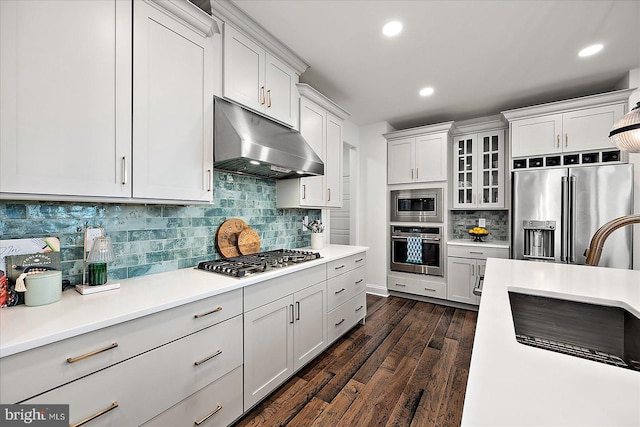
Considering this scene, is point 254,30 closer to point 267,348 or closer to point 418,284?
point 267,348

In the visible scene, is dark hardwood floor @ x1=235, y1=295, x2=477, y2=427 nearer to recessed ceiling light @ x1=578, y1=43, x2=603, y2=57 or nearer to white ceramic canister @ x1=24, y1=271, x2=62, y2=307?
white ceramic canister @ x1=24, y1=271, x2=62, y2=307

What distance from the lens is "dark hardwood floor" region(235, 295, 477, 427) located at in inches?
66.8

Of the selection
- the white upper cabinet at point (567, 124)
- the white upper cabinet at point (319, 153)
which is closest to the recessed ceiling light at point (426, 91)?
the white upper cabinet at point (319, 153)

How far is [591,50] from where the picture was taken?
7.75 feet

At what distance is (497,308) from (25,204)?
2173 millimetres

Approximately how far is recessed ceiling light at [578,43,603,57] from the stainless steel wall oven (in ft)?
7.47

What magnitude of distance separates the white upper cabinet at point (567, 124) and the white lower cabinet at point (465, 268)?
1320 mm

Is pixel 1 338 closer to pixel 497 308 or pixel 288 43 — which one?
pixel 497 308

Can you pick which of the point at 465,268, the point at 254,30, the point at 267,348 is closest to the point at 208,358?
the point at 267,348

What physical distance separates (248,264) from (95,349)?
3.11 feet

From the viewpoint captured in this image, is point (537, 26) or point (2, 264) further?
point (537, 26)

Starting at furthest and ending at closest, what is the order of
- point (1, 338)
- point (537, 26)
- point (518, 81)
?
1. point (518, 81)
2. point (537, 26)
3. point (1, 338)

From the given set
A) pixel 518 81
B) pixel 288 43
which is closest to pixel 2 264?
pixel 288 43

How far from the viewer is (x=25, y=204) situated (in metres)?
1.26
